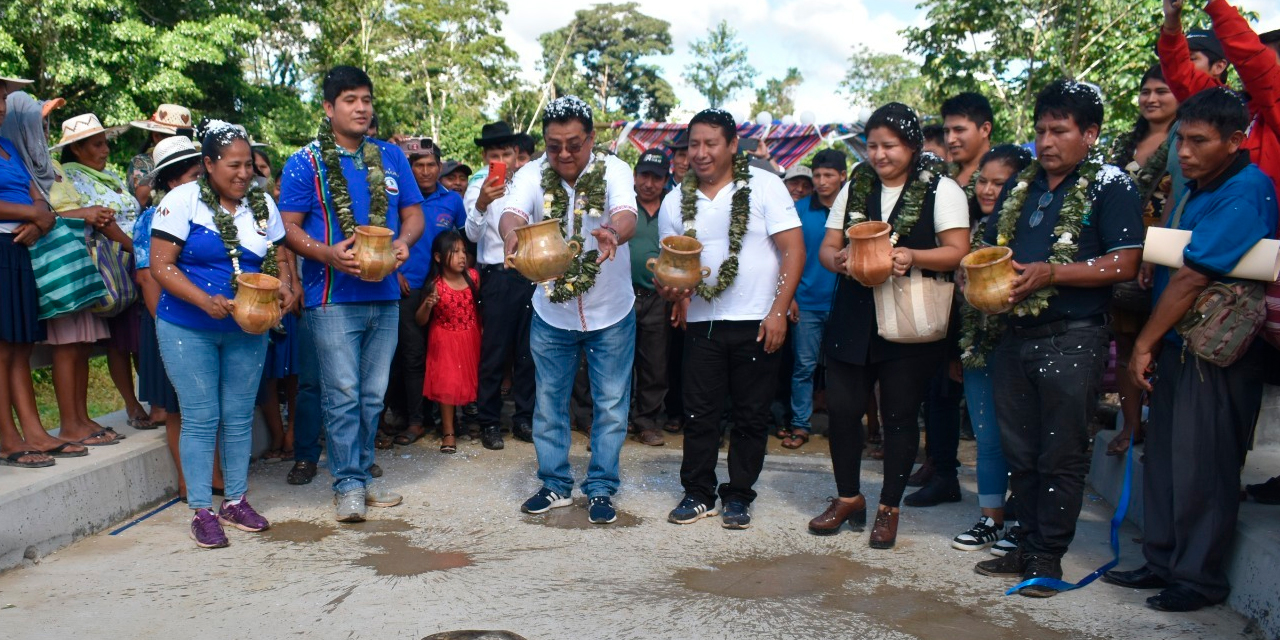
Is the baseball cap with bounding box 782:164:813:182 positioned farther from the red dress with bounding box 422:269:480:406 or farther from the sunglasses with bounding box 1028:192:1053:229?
the sunglasses with bounding box 1028:192:1053:229

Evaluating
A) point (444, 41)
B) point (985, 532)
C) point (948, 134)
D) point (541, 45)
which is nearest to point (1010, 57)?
point (948, 134)

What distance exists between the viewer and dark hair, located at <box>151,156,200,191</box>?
5402 millimetres

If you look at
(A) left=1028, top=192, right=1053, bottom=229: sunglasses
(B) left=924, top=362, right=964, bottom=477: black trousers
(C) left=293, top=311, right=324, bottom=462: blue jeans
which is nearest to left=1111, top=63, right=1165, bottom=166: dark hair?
(A) left=1028, top=192, right=1053, bottom=229: sunglasses

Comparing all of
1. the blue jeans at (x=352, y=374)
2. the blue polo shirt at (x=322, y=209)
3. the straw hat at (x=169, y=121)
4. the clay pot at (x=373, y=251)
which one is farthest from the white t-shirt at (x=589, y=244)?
the straw hat at (x=169, y=121)

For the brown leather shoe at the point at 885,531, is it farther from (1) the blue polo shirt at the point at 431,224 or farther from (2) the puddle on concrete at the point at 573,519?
(1) the blue polo shirt at the point at 431,224

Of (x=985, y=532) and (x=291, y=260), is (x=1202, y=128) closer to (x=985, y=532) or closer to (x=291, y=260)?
(x=985, y=532)

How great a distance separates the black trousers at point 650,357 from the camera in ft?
24.9

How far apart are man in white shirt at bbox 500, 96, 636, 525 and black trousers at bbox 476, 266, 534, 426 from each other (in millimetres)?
1731

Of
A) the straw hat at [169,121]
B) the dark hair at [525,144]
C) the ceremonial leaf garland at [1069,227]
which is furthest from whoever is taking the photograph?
the dark hair at [525,144]

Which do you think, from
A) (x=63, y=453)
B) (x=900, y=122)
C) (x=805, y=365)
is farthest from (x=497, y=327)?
(x=900, y=122)

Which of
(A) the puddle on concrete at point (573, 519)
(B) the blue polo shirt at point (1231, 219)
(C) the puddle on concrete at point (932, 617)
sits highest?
(B) the blue polo shirt at point (1231, 219)

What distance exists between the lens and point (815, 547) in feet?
16.3

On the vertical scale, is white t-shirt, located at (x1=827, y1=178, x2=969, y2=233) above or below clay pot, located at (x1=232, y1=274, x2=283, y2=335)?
above

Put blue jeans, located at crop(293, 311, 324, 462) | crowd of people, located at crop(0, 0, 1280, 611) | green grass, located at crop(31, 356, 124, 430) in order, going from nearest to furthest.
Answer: crowd of people, located at crop(0, 0, 1280, 611) < blue jeans, located at crop(293, 311, 324, 462) < green grass, located at crop(31, 356, 124, 430)
